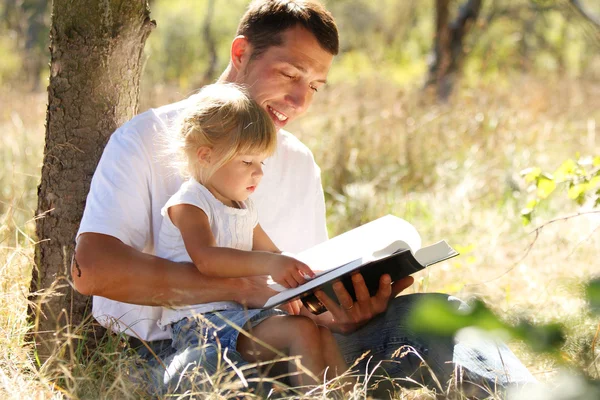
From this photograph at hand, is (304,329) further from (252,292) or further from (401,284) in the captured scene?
(401,284)

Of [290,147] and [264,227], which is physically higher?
[290,147]

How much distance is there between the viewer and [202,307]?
220 cm

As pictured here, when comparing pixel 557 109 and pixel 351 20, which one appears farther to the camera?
pixel 351 20

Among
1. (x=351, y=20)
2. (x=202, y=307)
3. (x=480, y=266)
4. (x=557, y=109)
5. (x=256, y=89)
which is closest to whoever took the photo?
(x=202, y=307)

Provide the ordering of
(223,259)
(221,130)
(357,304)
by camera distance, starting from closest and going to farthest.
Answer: (223,259) < (221,130) < (357,304)

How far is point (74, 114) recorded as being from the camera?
2.55 m

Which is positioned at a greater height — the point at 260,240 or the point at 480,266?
the point at 260,240

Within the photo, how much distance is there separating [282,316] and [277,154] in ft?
2.69

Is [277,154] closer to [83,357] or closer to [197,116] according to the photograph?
[197,116]

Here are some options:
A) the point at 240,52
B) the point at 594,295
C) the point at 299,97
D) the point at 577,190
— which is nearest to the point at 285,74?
the point at 299,97

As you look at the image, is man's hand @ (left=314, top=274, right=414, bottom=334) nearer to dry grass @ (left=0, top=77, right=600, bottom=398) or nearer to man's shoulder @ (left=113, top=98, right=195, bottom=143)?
man's shoulder @ (left=113, top=98, right=195, bottom=143)

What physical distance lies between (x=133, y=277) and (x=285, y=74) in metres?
A: 0.88

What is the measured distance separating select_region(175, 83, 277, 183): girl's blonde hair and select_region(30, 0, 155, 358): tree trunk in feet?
1.45

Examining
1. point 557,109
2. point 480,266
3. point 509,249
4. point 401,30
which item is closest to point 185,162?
point 480,266
